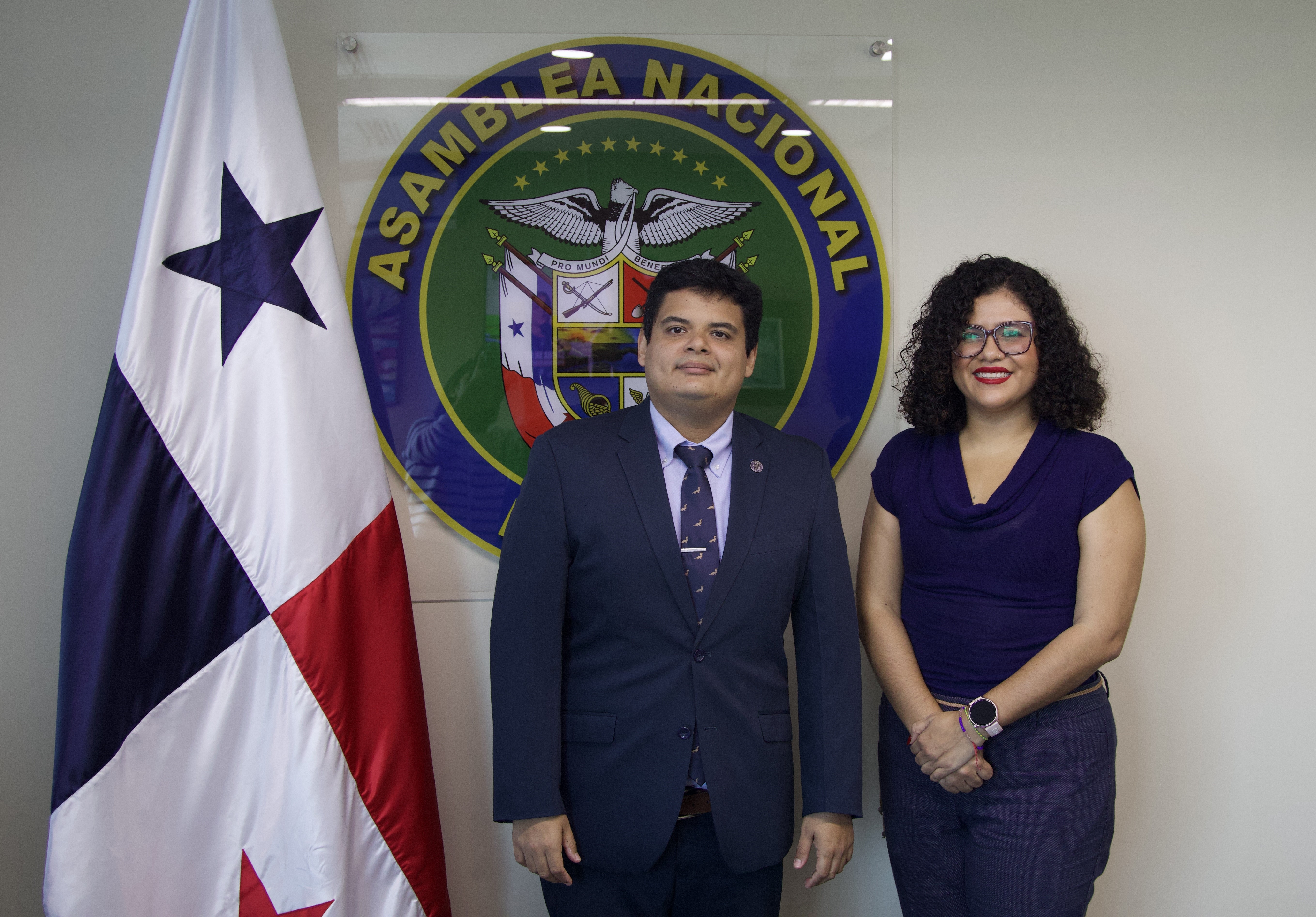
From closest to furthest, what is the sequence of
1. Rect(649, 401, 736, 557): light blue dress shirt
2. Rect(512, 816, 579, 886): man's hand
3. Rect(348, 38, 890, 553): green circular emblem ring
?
1. Rect(512, 816, 579, 886): man's hand
2. Rect(649, 401, 736, 557): light blue dress shirt
3. Rect(348, 38, 890, 553): green circular emblem ring

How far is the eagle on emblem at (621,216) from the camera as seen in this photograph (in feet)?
6.77

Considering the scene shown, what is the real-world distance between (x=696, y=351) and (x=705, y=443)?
7.3 inches

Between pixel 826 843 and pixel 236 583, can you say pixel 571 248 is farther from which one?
pixel 826 843

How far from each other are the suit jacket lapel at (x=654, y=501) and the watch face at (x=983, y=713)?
52 centimetres

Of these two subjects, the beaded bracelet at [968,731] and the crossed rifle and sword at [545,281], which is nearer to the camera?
the beaded bracelet at [968,731]

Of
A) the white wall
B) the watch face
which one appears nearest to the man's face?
the white wall

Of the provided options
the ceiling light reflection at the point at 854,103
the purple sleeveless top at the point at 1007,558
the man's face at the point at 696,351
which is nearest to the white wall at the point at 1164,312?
the ceiling light reflection at the point at 854,103

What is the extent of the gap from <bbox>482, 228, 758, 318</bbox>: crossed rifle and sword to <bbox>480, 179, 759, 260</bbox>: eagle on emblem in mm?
60

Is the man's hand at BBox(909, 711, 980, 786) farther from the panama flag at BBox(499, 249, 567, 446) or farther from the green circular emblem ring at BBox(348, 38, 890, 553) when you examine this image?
the panama flag at BBox(499, 249, 567, 446)

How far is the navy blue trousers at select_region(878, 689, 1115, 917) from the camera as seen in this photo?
1531 millimetres

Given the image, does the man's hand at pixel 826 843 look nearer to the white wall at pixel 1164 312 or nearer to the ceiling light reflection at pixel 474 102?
the white wall at pixel 1164 312

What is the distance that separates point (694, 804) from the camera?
5.17 feet

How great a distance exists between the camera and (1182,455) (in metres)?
2.20

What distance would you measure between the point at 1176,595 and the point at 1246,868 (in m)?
0.73
